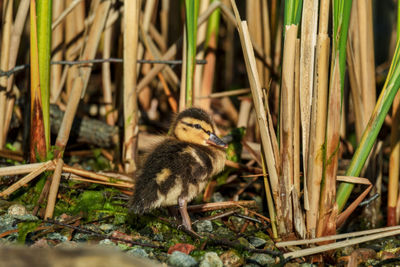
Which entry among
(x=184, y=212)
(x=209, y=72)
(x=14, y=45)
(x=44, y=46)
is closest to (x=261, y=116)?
(x=184, y=212)

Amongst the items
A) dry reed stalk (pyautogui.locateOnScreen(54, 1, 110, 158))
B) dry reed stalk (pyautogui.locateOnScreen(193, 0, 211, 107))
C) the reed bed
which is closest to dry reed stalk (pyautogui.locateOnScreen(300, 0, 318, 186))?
the reed bed

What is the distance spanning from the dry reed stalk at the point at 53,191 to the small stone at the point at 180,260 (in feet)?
3.17

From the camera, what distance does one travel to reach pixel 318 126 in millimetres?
3340

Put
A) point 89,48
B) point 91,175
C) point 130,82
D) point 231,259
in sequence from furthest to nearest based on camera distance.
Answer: point 89,48
point 130,82
point 91,175
point 231,259

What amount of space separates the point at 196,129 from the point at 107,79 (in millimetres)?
1431

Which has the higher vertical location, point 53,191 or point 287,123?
point 287,123

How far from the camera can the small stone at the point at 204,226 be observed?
398 cm

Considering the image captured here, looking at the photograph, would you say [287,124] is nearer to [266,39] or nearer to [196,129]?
[196,129]

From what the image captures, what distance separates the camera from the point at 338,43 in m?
3.26

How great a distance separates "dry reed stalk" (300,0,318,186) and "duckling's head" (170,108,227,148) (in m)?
0.82

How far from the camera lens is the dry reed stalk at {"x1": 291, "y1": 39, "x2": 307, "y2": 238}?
3.45 meters

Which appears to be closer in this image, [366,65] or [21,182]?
[21,182]

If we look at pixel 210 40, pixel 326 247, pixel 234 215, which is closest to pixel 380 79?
pixel 210 40

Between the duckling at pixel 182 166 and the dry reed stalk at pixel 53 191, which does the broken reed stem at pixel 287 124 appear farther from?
the dry reed stalk at pixel 53 191
